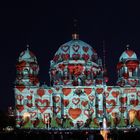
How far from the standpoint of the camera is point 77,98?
8869cm

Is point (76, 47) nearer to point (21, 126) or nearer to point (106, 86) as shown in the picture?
point (106, 86)

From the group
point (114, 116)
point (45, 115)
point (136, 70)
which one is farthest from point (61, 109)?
point (136, 70)

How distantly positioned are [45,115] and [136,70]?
16504 millimetres

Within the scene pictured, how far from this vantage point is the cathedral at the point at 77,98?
8606 centimetres

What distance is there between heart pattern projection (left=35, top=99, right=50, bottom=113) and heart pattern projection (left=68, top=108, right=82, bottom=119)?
3660mm

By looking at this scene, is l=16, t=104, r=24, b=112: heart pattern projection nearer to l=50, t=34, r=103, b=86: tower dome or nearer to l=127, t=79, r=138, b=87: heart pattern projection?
l=50, t=34, r=103, b=86: tower dome

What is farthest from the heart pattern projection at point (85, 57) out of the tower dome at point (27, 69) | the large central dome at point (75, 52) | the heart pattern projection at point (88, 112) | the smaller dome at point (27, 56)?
the heart pattern projection at point (88, 112)

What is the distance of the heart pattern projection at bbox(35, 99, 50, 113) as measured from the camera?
287 feet

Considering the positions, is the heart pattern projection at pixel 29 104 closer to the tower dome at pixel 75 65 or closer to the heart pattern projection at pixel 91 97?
the tower dome at pixel 75 65

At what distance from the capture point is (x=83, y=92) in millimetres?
89438

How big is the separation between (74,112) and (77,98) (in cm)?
219

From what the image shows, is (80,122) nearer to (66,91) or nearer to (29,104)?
(66,91)

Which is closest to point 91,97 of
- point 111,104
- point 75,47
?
point 111,104

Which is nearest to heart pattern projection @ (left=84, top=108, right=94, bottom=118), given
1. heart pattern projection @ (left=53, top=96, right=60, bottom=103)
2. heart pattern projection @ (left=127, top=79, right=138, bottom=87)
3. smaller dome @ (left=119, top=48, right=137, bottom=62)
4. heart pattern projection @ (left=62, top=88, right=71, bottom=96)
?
heart pattern projection @ (left=62, top=88, right=71, bottom=96)
